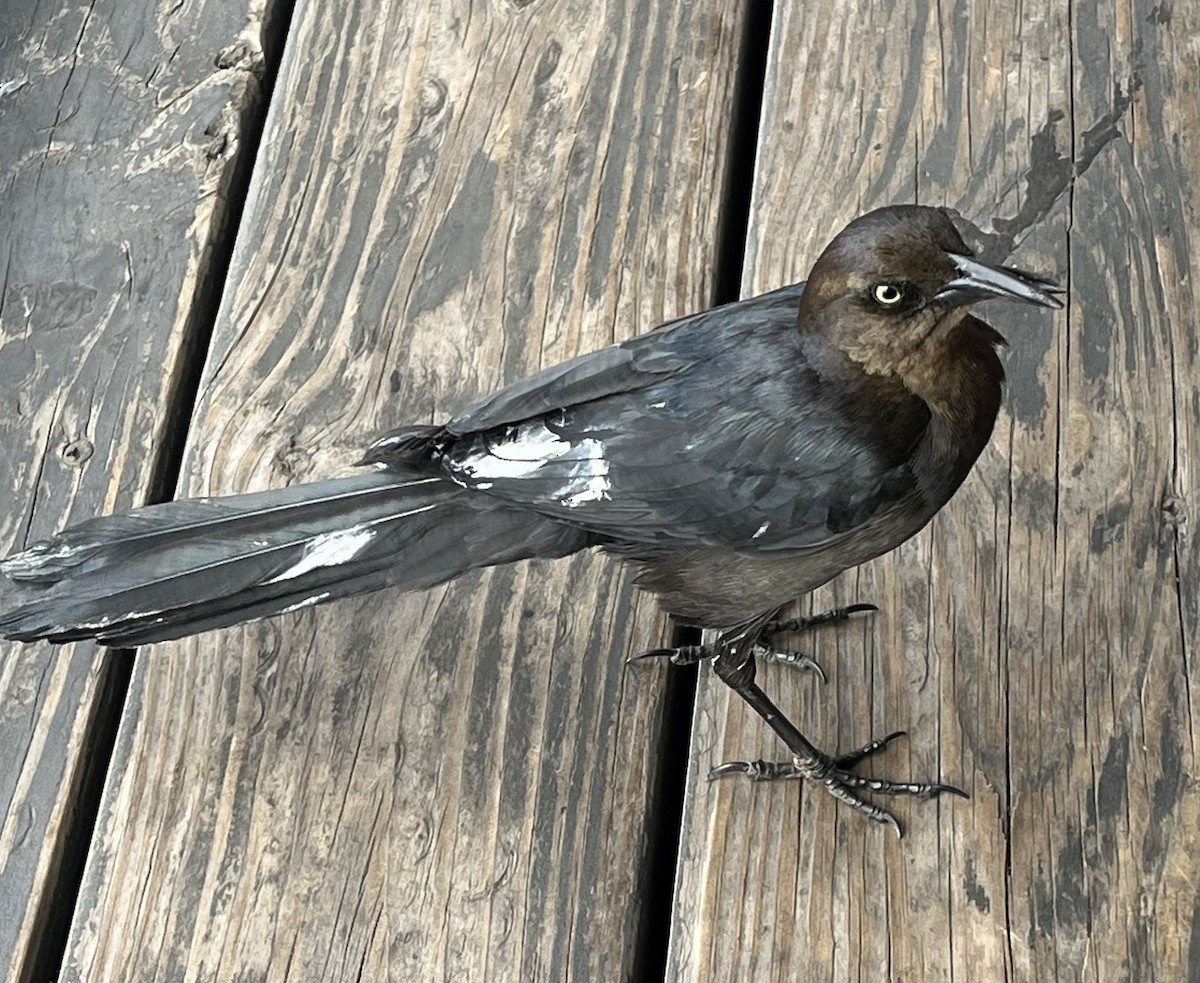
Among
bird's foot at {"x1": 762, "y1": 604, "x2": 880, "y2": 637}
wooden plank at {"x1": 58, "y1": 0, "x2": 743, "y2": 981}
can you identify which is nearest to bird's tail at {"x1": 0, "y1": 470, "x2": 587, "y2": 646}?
wooden plank at {"x1": 58, "y1": 0, "x2": 743, "y2": 981}

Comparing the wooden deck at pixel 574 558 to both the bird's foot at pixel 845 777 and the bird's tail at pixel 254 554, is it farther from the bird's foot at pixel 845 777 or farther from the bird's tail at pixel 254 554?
the bird's tail at pixel 254 554

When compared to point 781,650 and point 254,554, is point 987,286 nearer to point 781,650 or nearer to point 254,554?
point 781,650

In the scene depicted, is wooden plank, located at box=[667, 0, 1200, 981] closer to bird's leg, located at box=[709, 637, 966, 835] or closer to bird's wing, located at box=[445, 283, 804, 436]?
bird's leg, located at box=[709, 637, 966, 835]

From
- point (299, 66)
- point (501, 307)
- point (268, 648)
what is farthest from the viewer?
point (299, 66)

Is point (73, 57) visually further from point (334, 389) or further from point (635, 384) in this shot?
point (635, 384)

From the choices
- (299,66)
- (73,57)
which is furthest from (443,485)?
(73,57)

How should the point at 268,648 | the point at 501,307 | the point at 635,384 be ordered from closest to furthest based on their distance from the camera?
the point at 635,384, the point at 268,648, the point at 501,307

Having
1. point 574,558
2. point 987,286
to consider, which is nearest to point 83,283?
point 574,558
